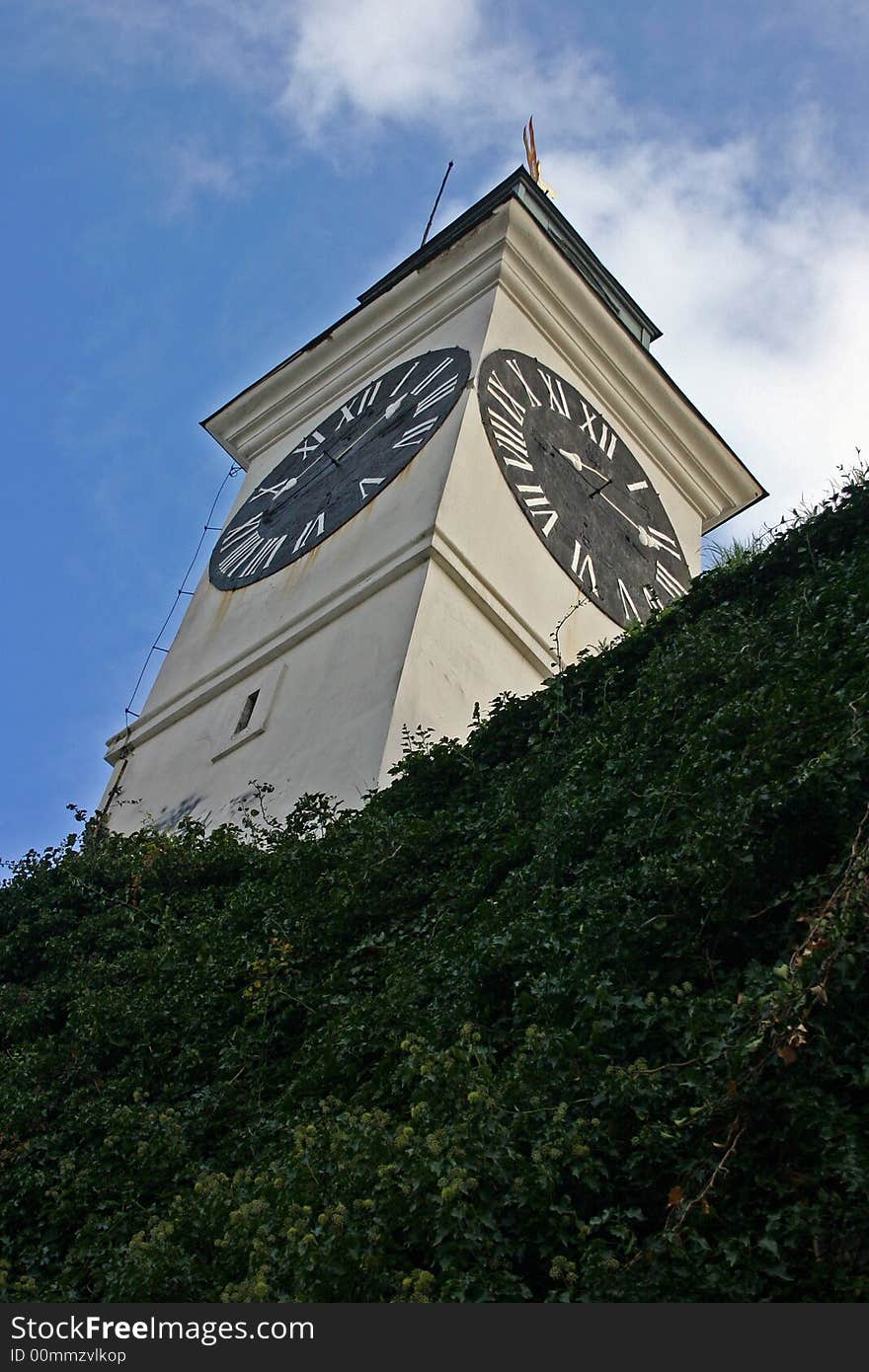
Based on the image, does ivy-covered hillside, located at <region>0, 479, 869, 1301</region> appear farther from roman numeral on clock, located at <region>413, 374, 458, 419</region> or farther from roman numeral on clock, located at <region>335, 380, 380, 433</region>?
roman numeral on clock, located at <region>335, 380, 380, 433</region>

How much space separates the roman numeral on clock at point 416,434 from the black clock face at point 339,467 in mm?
12

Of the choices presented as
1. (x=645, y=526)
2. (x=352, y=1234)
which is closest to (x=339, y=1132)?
(x=352, y=1234)

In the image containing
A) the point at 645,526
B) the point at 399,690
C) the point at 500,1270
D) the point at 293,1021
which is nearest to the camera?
the point at 500,1270

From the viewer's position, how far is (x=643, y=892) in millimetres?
5824

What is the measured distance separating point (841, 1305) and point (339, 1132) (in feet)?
5.98

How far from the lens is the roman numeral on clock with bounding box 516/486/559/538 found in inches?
574

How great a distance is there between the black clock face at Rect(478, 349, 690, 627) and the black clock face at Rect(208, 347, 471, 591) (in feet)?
1.80

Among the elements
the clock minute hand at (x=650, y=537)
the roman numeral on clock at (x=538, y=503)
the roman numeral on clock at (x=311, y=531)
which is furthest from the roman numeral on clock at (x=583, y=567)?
the roman numeral on clock at (x=311, y=531)

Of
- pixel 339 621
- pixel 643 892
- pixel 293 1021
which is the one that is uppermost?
pixel 339 621

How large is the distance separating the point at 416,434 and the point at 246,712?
3.08 m

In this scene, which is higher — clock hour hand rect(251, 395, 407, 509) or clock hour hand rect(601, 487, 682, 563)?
clock hour hand rect(251, 395, 407, 509)

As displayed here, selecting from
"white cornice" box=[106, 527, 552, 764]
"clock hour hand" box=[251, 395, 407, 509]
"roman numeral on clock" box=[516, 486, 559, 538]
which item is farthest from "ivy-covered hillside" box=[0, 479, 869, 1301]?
"clock hour hand" box=[251, 395, 407, 509]

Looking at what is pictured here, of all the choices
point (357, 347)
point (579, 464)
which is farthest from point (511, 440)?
point (357, 347)

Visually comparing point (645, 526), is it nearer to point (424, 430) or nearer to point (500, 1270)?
point (424, 430)
